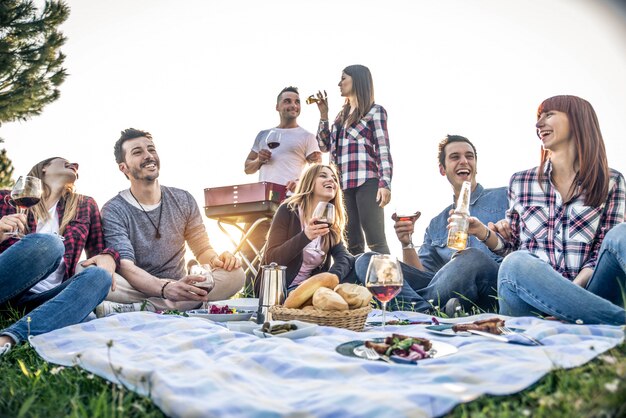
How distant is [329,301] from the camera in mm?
2619

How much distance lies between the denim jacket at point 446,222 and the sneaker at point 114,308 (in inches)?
84.5

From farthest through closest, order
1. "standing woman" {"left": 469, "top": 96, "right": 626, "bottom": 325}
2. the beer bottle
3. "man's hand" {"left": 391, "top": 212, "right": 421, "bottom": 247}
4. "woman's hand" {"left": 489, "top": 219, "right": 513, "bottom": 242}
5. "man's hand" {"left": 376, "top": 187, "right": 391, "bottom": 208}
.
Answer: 1. "man's hand" {"left": 376, "top": 187, "right": 391, "bottom": 208}
2. "man's hand" {"left": 391, "top": 212, "right": 421, "bottom": 247}
3. "woman's hand" {"left": 489, "top": 219, "right": 513, "bottom": 242}
4. the beer bottle
5. "standing woman" {"left": 469, "top": 96, "right": 626, "bottom": 325}

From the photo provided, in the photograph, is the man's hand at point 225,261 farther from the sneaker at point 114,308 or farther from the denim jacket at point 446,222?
the denim jacket at point 446,222

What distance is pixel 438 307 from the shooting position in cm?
353

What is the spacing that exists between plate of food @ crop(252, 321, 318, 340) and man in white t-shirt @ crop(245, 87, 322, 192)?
293 cm

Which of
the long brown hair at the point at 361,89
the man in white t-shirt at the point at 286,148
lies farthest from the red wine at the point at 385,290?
the man in white t-shirt at the point at 286,148

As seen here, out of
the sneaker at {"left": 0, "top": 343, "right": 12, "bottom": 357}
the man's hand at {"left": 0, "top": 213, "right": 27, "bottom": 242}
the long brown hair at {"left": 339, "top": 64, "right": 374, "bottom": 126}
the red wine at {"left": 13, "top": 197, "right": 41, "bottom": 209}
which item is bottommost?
the sneaker at {"left": 0, "top": 343, "right": 12, "bottom": 357}

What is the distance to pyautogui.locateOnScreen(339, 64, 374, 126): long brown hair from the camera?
4859mm

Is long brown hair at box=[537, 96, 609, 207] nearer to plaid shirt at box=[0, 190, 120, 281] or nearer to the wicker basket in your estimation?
the wicker basket

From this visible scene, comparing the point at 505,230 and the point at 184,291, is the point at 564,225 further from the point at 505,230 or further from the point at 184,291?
the point at 184,291

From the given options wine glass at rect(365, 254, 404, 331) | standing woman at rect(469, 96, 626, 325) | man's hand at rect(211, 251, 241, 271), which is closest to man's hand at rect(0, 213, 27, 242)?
man's hand at rect(211, 251, 241, 271)

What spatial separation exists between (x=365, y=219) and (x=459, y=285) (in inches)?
50.9

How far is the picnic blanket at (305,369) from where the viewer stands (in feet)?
4.87

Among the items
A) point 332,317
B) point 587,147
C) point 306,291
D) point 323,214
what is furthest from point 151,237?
point 587,147
